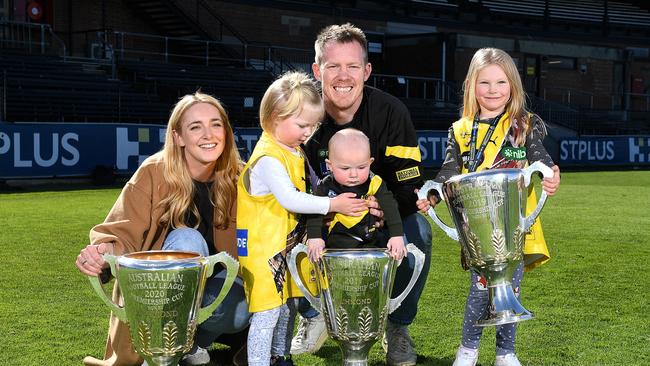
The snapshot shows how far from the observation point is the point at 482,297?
127 inches

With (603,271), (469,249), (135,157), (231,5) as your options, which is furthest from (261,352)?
(231,5)

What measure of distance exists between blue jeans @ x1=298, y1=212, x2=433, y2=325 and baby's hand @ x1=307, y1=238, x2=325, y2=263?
23.8 inches

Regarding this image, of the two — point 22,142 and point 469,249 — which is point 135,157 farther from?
point 469,249

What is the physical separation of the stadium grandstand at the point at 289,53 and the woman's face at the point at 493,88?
11320 mm

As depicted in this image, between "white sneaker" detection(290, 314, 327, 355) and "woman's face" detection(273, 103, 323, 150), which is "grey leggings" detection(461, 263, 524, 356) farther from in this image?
"woman's face" detection(273, 103, 323, 150)

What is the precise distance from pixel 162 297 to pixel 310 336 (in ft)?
3.84

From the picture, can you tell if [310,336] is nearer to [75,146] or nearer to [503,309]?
[503,309]

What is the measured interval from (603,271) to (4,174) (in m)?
9.29

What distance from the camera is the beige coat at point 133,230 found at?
9.96 feet

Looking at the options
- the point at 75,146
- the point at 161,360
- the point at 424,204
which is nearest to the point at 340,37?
the point at 424,204

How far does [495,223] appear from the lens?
282cm

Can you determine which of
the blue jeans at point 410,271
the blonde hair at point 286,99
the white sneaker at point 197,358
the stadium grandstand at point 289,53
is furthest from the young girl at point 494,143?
the stadium grandstand at point 289,53

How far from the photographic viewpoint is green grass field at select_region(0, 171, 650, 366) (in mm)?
3529

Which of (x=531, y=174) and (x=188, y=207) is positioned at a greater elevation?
(x=531, y=174)
